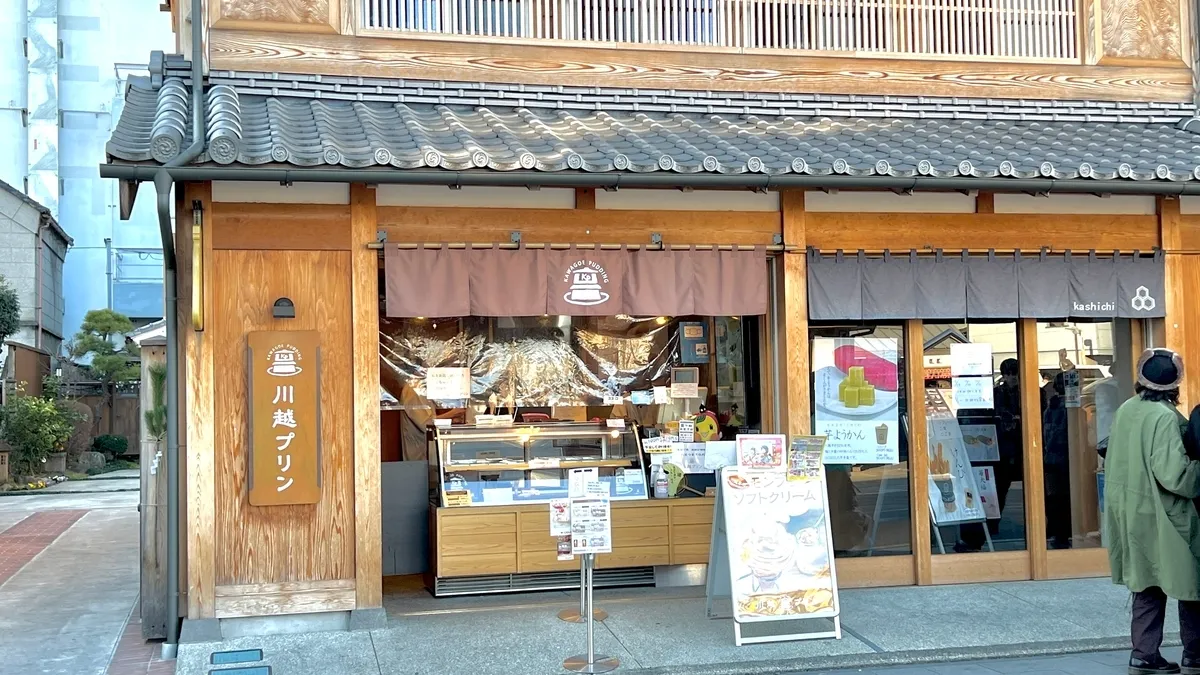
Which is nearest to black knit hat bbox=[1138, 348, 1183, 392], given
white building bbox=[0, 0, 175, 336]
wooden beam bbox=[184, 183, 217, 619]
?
wooden beam bbox=[184, 183, 217, 619]

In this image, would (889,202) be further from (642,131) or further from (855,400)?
(642,131)

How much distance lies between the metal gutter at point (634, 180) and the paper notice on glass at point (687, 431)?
8.82 feet

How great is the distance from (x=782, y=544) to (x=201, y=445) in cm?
420

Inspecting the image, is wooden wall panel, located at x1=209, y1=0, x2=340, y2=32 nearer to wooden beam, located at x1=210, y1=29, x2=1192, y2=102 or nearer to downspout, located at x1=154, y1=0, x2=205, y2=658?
wooden beam, located at x1=210, y1=29, x2=1192, y2=102

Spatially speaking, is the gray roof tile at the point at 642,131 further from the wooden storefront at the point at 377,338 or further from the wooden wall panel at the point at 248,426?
the wooden wall panel at the point at 248,426

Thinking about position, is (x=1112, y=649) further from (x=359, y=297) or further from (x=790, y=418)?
(x=359, y=297)

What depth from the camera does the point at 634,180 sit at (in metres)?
7.42

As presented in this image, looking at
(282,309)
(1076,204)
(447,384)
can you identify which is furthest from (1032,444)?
A: (282,309)

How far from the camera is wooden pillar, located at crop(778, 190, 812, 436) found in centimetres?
850

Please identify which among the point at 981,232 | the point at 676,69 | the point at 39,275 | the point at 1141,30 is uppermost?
the point at 1141,30

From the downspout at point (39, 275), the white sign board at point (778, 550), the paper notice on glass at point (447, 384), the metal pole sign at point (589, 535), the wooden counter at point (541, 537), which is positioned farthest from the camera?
the downspout at point (39, 275)

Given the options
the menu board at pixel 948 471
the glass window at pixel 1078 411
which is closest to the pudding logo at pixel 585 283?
the menu board at pixel 948 471

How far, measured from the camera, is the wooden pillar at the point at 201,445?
290 inches

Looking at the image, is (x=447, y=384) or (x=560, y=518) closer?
(x=560, y=518)
